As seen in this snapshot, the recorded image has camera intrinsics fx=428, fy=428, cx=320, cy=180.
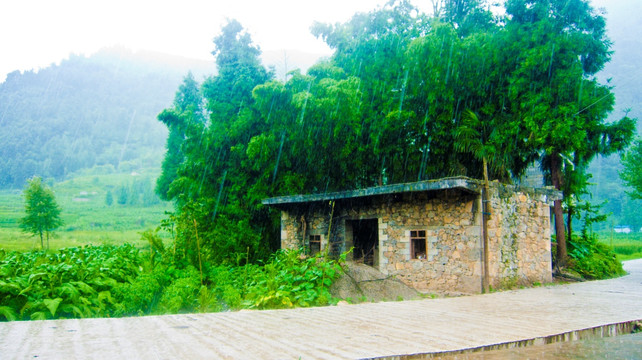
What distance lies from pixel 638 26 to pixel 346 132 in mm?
189109

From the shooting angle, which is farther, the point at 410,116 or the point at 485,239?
the point at 410,116

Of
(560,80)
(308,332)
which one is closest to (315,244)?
(560,80)

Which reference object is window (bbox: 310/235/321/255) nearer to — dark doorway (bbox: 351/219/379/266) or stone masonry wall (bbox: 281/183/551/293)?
dark doorway (bbox: 351/219/379/266)

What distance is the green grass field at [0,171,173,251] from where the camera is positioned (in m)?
35.0

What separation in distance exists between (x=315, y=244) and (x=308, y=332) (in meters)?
9.51

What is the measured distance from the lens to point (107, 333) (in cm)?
439

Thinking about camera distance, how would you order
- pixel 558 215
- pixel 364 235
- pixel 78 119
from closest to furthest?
pixel 364 235
pixel 558 215
pixel 78 119

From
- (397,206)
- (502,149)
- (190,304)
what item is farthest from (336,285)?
(502,149)

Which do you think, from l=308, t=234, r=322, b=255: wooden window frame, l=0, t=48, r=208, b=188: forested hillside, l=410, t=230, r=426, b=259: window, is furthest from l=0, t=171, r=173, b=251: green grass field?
l=410, t=230, r=426, b=259: window

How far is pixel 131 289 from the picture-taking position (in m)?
7.68

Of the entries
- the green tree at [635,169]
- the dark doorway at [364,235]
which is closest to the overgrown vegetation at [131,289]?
the dark doorway at [364,235]

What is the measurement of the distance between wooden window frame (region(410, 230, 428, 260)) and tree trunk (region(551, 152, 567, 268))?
6678 mm

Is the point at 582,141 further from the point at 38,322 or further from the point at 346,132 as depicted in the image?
the point at 38,322

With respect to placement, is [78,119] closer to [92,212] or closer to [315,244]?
Result: [92,212]
